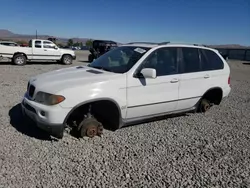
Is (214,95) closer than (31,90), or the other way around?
(31,90)

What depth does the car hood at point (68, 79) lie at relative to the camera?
12.4 ft

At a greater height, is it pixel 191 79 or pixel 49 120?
pixel 191 79

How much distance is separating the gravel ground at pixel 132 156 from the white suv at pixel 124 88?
1.04 ft

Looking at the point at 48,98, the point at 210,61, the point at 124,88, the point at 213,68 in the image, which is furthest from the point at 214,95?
the point at 48,98

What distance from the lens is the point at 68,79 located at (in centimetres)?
400

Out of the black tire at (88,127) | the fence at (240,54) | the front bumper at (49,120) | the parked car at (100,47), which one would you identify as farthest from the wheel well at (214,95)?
the fence at (240,54)

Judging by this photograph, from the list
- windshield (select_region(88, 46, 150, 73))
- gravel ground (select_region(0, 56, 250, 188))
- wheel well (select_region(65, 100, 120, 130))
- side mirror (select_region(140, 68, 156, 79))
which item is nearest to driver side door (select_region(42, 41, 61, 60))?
gravel ground (select_region(0, 56, 250, 188))

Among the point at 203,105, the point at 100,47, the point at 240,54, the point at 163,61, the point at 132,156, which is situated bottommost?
the point at 132,156

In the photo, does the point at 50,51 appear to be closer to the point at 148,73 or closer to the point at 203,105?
the point at 203,105

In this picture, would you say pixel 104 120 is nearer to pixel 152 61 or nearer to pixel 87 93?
pixel 87 93

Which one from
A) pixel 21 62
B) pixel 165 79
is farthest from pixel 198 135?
pixel 21 62

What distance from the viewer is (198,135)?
4645mm

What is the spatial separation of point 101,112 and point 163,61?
1.58 m

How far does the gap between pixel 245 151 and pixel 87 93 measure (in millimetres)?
2803
